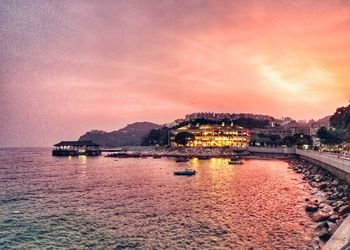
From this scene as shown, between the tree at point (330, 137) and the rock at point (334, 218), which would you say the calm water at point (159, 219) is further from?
the tree at point (330, 137)

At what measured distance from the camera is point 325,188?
49375 mm

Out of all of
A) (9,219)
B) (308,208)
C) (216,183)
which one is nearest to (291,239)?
(308,208)

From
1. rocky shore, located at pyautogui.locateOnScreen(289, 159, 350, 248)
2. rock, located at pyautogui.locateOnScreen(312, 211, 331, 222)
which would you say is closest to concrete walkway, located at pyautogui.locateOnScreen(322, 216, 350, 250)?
rocky shore, located at pyautogui.locateOnScreen(289, 159, 350, 248)

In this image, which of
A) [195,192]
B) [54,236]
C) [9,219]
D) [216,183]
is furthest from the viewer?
[216,183]

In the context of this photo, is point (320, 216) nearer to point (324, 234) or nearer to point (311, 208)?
point (311, 208)

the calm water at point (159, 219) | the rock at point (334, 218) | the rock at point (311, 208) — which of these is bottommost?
the calm water at point (159, 219)

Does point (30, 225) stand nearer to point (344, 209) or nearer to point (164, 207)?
point (164, 207)

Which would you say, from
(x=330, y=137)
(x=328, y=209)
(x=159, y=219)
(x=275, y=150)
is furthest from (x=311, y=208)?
(x=330, y=137)

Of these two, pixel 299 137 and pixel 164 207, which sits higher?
pixel 299 137

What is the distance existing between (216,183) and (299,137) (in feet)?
460

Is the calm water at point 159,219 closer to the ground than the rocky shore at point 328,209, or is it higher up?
closer to the ground

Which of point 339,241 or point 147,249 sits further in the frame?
point 147,249

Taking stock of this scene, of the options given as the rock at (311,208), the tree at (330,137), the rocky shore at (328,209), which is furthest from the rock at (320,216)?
the tree at (330,137)

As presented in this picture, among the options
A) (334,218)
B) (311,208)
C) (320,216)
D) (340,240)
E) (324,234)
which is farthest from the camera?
(311,208)
